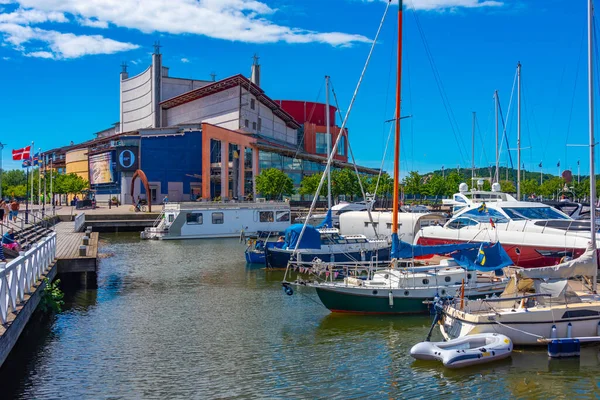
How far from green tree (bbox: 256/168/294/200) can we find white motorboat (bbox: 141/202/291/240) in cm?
2308

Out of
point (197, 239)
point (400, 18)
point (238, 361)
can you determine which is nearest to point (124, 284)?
point (238, 361)

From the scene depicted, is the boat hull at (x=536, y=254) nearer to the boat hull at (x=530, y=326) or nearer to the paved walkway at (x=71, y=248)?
the boat hull at (x=530, y=326)

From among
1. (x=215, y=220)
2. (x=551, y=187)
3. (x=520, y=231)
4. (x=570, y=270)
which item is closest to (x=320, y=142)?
(x=551, y=187)

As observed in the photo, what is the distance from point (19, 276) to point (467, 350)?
1306 cm

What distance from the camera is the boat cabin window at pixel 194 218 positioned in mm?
55047

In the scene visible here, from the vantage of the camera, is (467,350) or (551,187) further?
(551,187)

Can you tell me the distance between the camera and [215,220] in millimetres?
56094

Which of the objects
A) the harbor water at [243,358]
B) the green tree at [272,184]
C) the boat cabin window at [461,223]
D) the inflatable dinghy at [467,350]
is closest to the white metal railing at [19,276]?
the harbor water at [243,358]

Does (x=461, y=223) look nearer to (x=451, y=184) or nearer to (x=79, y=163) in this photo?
(x=451, y=184)

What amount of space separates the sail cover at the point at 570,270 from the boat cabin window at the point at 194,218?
40662 mm

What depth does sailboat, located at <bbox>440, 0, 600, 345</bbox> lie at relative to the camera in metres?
16.8

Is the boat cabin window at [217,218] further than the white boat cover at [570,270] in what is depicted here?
Yes

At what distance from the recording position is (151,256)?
4138cm

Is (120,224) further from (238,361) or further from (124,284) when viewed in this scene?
(238,361)
